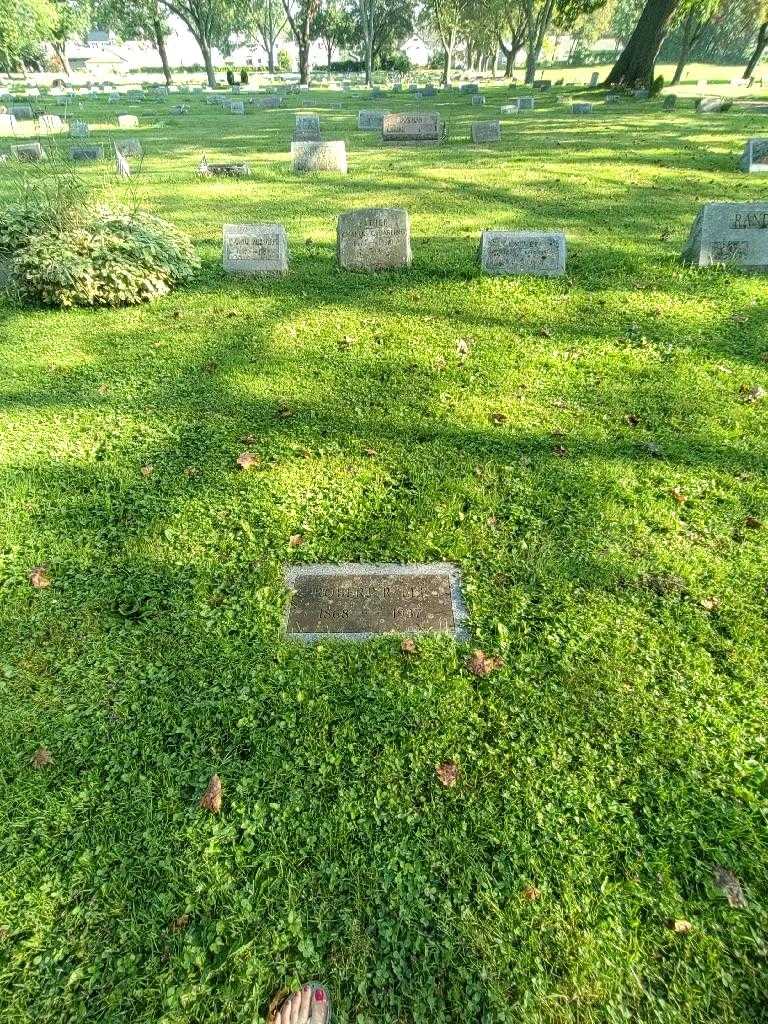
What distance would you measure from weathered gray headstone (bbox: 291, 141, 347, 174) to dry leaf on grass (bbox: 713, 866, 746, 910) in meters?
16.2

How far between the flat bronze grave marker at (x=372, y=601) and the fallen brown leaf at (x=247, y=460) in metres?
1.32

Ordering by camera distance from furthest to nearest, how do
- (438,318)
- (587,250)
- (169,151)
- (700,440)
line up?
(169,151) < (587,250) < (438,318) < (700,440)

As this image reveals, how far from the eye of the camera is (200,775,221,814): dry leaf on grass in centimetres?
264

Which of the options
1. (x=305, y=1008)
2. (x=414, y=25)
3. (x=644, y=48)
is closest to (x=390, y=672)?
(x=305, y=1008)

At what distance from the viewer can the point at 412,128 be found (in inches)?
742

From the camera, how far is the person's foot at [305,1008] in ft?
6.65

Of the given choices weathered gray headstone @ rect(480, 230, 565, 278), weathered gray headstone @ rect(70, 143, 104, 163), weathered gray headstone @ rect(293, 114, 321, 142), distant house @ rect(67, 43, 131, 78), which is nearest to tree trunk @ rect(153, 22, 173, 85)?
weathered gray headstone @ rect(293, 114, 321, 142)

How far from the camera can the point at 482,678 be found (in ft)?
10.5

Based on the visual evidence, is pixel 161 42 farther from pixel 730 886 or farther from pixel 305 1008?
pixel 730 886

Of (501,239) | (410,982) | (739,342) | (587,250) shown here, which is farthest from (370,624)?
(587,250)

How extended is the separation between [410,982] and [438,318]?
256 inches

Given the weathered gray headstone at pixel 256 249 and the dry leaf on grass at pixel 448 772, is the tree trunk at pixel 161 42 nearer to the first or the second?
the weathered gray headstone at pixel 256 249

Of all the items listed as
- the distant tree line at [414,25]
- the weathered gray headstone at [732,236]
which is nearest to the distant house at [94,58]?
the distant tree line at [414,25]

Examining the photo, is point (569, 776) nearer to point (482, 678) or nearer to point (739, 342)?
point (482, 678)
